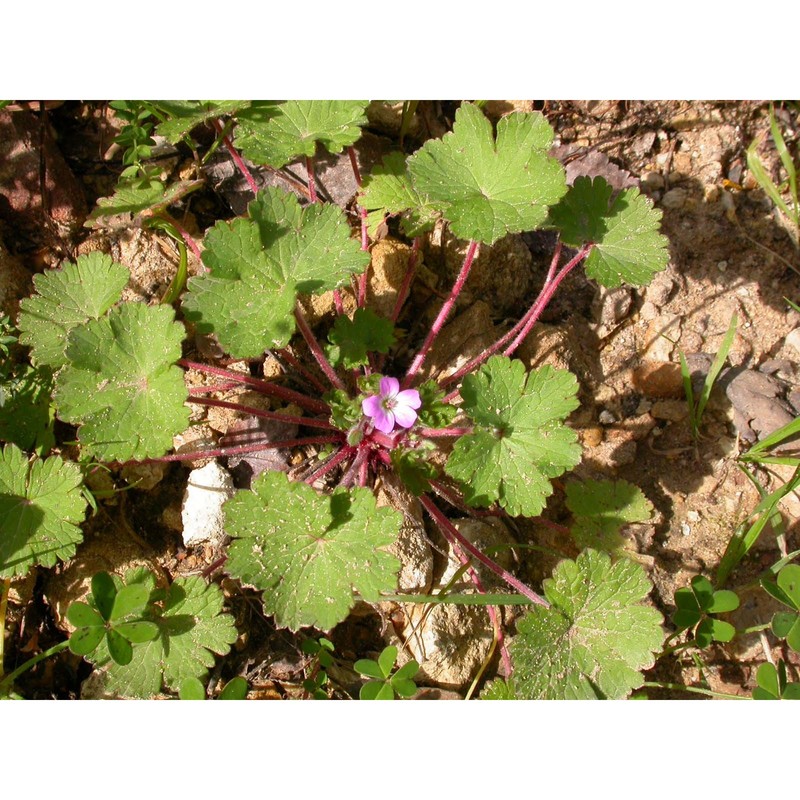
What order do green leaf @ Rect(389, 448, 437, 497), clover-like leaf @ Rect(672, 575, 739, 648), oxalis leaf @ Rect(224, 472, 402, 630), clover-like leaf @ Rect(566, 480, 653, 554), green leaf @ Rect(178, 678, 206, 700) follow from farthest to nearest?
clover-like leaf @ Rect(566, 480, 653, 554)
clover-like leaf @ Rect(672, 575, 739, 648)
green leaf @ Rect(389, 448, 437, 497)
green leaf @ Rect(178, 678, 206, 700)
oxalis leaf @ Rect(224, 472, 402, 630)

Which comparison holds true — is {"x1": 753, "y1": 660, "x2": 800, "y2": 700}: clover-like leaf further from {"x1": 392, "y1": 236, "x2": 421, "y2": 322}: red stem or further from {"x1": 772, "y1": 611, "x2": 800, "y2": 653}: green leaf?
{"x1": 392, "y1": 236, "x2": 421, "y2": 322}: red stem

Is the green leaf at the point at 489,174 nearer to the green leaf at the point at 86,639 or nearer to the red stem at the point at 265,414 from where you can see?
the red stem at the point at 265,414

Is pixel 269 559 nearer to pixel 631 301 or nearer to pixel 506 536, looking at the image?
pixel 506 536

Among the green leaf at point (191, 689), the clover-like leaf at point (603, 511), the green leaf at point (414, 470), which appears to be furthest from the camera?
the clover-like leaf at point (603, 511)

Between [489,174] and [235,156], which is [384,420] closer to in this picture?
[489,174]

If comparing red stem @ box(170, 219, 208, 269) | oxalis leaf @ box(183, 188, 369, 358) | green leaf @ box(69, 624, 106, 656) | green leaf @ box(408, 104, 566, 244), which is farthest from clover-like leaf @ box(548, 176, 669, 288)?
green leaf @ box(69, 624, 106, 656)

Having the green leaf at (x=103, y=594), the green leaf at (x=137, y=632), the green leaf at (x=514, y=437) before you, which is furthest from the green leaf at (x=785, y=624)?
the green leaf at (x=103, y=594)

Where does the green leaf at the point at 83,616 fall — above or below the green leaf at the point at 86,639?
above

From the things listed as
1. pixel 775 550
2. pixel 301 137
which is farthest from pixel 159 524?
pixel 775 550
